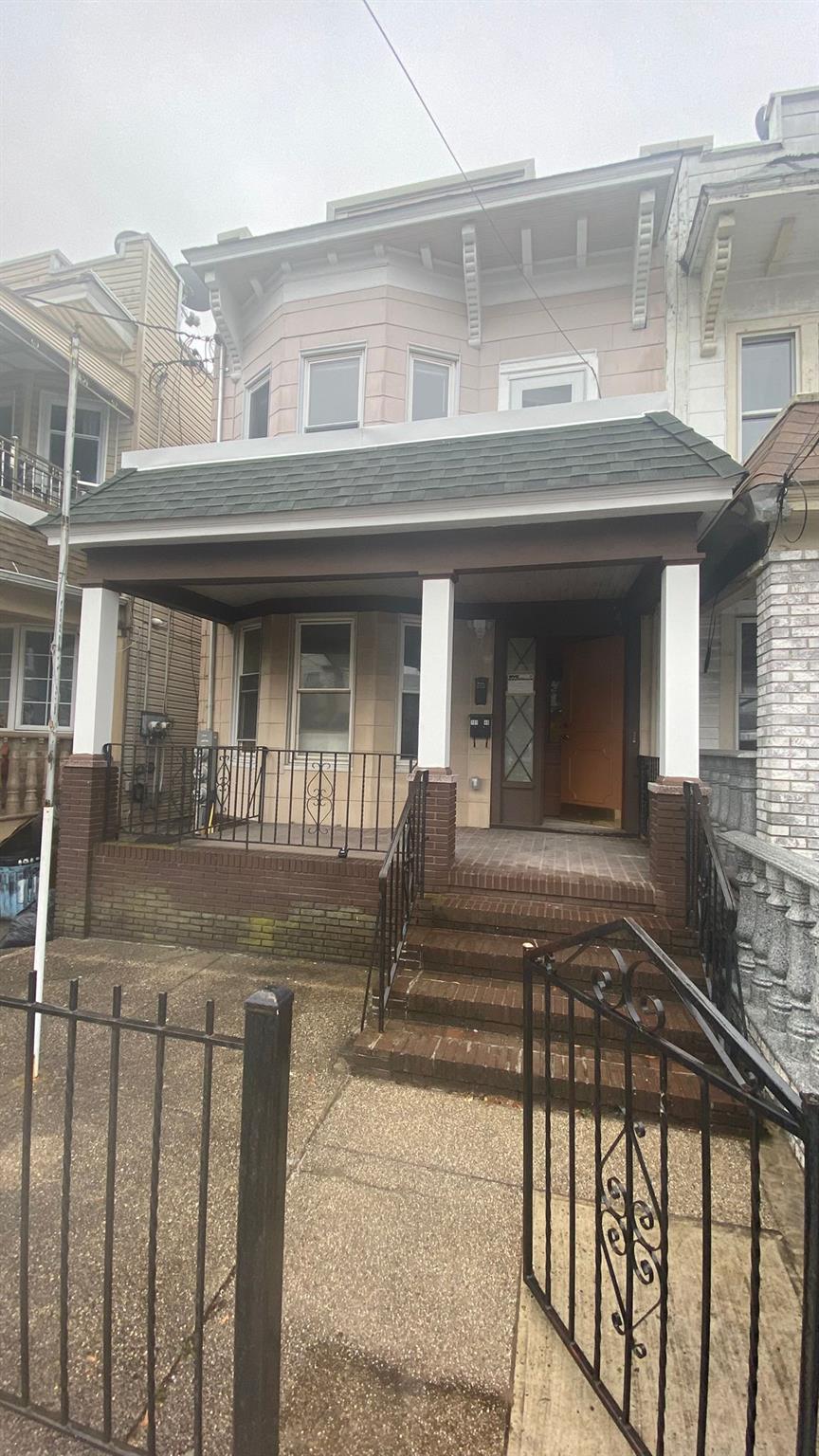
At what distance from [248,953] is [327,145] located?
8316 millimetres

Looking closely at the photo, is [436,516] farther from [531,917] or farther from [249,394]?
[249,394]

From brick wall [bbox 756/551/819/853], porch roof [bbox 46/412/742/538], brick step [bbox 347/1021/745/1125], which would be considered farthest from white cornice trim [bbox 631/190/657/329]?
brick step [bbox 347/1021/745/1125]

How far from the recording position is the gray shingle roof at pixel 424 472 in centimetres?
452

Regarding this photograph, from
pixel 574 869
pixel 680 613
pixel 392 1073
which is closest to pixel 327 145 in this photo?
pixel 680 613

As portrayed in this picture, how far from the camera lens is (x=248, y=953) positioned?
525cm

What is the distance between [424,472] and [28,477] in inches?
266

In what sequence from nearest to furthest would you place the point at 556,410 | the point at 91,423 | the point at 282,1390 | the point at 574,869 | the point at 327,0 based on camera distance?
the point at 282,1390 < the point at 327,0 < the point at 574,869 < the point at 556,410 < the point at 91,423

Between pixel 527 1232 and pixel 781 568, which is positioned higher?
pixel 781 568

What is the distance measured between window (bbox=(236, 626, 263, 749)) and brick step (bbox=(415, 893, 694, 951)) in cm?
402

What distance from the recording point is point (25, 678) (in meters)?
8.91

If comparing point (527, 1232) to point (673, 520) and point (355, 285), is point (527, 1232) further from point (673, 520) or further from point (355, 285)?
point (355, 285)

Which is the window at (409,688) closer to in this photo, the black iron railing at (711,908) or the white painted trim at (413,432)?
the white painted trim at (413,432)

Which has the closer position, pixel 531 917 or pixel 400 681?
pixel 531 917

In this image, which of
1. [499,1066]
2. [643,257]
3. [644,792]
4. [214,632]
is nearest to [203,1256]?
[499,1066]
